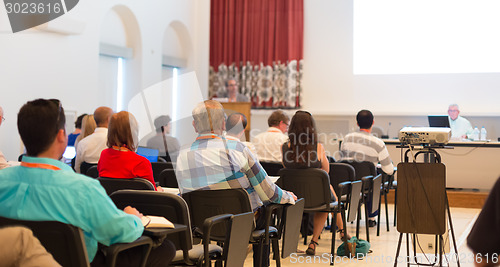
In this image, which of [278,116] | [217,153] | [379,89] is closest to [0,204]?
[217,153]

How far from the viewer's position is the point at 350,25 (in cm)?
1015

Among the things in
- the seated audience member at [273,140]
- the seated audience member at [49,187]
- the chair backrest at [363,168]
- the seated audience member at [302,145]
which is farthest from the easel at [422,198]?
the seated audience member at [49,187]

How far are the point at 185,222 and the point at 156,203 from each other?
0.53 feet

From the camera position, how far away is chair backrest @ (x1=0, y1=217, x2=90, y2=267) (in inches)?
75.1

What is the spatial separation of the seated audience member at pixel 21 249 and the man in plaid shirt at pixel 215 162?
145 cm

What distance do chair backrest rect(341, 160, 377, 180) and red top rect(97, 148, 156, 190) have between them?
2623 millimetres

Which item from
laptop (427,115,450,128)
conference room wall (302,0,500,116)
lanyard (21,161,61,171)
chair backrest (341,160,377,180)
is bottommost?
chair backrest (341,160,377,180)

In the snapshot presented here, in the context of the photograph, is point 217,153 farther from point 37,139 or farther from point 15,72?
point 15,72

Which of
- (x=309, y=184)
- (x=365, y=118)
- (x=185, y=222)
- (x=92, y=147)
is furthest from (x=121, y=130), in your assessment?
(x=365, y=118)

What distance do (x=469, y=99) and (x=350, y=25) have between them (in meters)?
2.48

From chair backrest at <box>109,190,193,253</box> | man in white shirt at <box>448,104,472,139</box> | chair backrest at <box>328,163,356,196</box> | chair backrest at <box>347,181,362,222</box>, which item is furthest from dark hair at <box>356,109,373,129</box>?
man in white shirt at <box>448,104,472,139</box>

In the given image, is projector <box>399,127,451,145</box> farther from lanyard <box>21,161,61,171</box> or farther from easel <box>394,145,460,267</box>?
lanyard <box>21,161,61,171</box>

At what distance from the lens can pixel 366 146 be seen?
5.56m

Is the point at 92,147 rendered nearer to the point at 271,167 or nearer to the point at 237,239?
the point at 271,167
